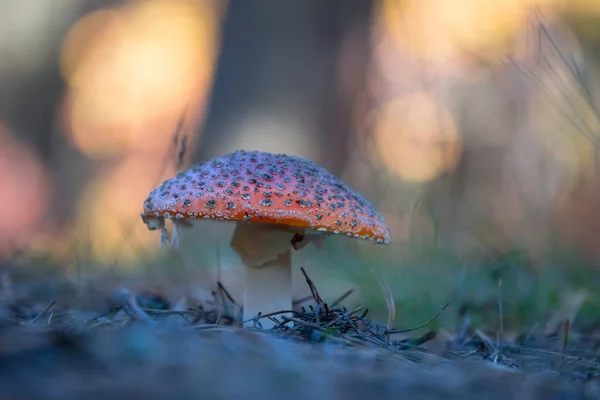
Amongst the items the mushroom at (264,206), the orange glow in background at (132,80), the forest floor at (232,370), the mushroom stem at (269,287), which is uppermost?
the orange glow in background at (132,80)

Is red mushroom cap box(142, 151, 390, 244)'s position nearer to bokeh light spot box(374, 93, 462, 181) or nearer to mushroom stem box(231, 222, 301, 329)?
mushroom stem box(231, 222, 301, 329)

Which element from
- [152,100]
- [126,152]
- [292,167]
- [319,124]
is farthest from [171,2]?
[292,167]

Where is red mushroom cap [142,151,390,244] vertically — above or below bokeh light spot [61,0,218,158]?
below

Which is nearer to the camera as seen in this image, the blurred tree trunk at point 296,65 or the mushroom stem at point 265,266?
the mushroom stem at point 265,266

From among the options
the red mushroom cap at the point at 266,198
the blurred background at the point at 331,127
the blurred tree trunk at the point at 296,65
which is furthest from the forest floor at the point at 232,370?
the blurred tree trunk at the point at 296,65

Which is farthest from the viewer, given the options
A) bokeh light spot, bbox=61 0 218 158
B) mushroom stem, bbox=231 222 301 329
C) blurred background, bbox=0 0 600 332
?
bokeh light spot, bbox=61 0 218 158

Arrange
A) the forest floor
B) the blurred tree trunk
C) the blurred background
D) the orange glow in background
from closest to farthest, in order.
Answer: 1. the forest floor
2. the blurred background
3. the blurred tree trunk
4. the orange glow in background

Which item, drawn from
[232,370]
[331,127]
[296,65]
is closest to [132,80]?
[296,65]

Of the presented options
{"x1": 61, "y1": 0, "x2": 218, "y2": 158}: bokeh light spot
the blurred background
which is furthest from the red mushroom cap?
{"x1": 61, "y1": 0, "x2": 218, "y2": 158}: bokeh light spot

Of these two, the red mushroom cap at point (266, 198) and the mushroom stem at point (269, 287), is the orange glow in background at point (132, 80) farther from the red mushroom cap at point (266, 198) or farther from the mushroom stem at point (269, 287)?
the red mushroom cap at point (266, 198)
